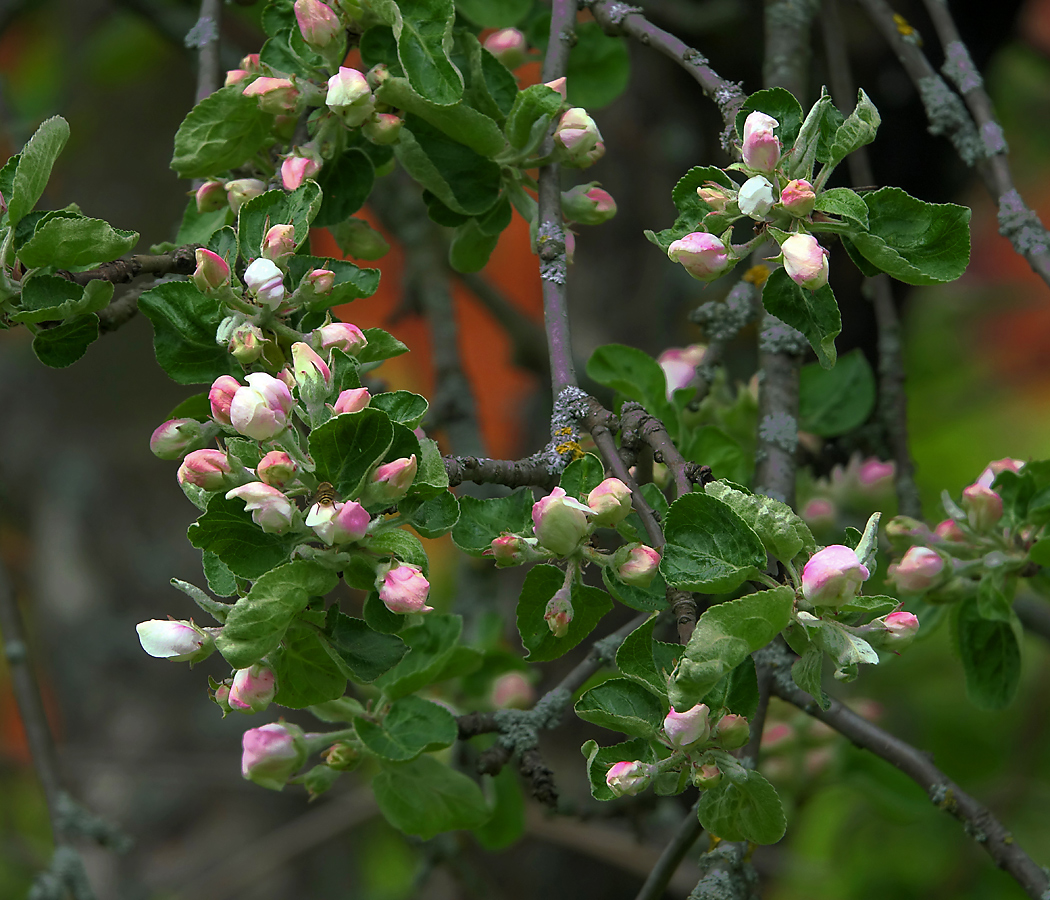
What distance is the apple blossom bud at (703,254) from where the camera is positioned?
67cm

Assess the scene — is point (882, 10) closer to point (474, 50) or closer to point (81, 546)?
point (474, 50)

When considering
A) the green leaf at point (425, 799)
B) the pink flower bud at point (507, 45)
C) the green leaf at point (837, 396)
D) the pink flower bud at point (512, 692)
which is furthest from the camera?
the pink flower bud at point (512, 692)

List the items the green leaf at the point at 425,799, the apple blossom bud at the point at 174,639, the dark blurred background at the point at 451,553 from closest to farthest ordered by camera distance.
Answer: the apple blossom bud at the point at 174,639 < the green leaf at the point at 425,799 < the dark blurred background at the point at 451,553

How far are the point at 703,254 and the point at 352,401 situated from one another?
9.6 inches

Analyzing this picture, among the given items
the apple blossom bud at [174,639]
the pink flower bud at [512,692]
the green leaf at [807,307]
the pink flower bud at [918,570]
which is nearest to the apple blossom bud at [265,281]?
the apple blossom bud at [174,639]

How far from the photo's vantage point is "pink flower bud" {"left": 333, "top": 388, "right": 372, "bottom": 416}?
2.09ft

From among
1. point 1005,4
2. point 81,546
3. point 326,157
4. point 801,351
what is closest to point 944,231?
point 801,351

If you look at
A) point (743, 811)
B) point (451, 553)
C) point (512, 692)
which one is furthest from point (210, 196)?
point (451, 553)

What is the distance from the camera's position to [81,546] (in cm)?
248

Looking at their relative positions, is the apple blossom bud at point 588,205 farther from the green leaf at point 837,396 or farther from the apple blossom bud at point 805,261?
the green leaf at point 837,396

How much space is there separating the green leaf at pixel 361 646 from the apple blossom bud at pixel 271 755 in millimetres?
156

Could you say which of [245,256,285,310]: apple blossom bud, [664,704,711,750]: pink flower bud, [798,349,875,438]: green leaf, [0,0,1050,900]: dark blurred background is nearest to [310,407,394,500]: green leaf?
[245,256,285,310]: apple blossom bud

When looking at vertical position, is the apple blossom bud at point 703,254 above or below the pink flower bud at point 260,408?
above

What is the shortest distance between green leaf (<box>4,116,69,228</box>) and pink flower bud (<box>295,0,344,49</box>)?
0.61 feet
